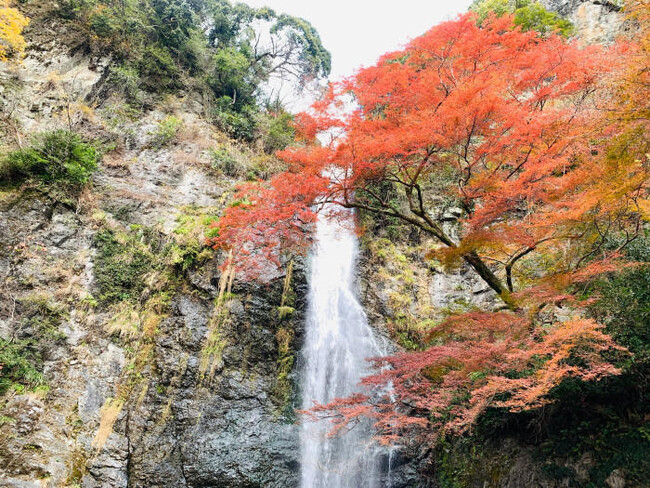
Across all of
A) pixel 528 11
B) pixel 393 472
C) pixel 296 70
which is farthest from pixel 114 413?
pixel 528 11

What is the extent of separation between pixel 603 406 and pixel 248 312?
7.89m

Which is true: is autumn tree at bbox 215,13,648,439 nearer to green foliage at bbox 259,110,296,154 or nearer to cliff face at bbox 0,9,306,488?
cliff face at bbox 0,9,306,488

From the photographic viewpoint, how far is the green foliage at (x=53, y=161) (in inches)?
366

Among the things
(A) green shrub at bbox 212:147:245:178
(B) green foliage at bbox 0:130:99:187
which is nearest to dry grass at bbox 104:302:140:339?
(B) green foliage at bbox 0:130:99:187

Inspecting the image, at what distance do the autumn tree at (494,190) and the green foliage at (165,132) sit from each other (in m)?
6.40

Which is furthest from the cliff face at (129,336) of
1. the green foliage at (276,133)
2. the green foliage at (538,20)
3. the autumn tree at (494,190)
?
the green foliage at (538,20)

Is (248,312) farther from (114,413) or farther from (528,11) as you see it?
(528,11)

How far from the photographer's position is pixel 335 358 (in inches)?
402

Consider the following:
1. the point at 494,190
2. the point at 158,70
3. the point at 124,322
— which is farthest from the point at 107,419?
the point at 158,70

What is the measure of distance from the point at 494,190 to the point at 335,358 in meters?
6.08

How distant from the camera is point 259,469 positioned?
27.3 feet

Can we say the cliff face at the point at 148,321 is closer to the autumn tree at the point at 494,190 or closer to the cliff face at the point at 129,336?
the cliff face at the point at 129,336

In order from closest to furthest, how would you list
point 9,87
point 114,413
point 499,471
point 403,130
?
1. point 499,471
2. point 403,130
3. point 114,413
4. point 9,87

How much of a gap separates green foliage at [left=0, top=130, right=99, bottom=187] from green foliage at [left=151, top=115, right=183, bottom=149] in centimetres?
329
